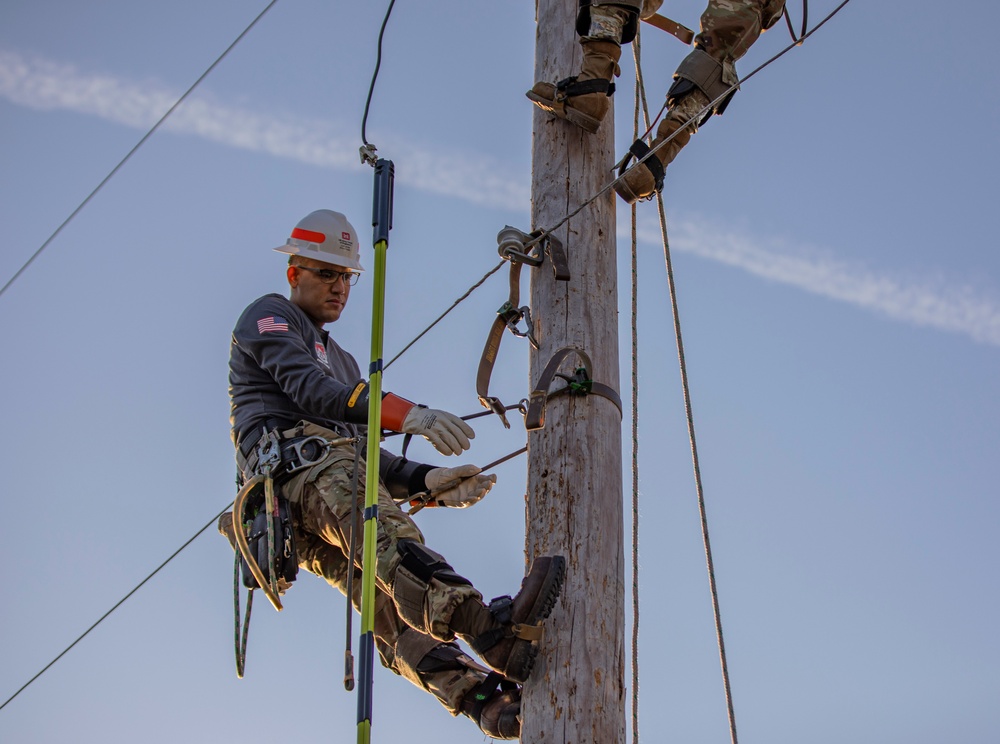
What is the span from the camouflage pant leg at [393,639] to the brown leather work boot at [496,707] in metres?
0.05

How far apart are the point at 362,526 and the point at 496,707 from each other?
0.73 metres

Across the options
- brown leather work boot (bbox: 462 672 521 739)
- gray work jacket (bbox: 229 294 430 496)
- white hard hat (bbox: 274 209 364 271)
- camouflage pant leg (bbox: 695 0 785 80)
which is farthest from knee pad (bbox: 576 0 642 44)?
brown leather work boot (bbox: 462 672 521 739)

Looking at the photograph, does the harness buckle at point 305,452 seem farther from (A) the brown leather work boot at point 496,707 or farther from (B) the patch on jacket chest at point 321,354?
(A) the brown leather work boot at point 496,707

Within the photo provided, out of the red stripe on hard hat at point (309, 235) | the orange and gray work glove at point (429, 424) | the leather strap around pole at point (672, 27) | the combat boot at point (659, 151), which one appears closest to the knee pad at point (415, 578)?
the orange and gray work glove at point (429, 424)

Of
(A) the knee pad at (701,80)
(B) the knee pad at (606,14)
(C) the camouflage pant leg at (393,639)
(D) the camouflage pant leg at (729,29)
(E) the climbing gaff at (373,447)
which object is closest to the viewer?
(E) the climbing gaff at (373,447)

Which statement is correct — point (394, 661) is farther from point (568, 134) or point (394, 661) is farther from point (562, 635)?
point (568, 134)

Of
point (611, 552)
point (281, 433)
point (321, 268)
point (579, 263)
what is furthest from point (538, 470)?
point (321, 268)

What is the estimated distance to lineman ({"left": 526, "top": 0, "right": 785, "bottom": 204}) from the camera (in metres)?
4.98

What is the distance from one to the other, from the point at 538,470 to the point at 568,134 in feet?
4.42

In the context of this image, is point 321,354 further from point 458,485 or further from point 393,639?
point 393,639

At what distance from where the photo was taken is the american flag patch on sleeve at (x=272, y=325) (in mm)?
5031

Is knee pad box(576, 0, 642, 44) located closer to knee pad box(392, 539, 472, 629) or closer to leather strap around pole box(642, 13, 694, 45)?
leather strap around pole box(642, 13, 694, 45)

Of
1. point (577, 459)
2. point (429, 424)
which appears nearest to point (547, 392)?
point (577, 459)

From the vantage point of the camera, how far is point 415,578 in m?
4.34
